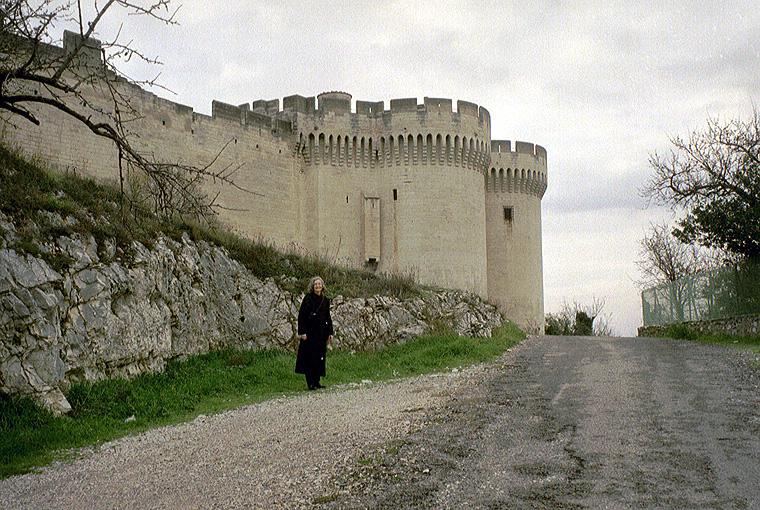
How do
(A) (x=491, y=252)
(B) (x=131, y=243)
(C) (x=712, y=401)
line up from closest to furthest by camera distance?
(C) (x=712, y=401) → (B) (x=131, y=243) → (A) (x=491, y=252)

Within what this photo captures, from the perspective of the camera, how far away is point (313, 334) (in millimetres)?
10625

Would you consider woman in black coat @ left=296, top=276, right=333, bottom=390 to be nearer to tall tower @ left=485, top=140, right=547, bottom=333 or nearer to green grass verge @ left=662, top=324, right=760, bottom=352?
green grass verge @ left=662, top=324, right=760, bottom=352

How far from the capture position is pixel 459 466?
5.47 m

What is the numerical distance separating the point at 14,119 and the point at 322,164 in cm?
1169

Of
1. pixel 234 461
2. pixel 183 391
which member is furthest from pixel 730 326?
pixel 234 461

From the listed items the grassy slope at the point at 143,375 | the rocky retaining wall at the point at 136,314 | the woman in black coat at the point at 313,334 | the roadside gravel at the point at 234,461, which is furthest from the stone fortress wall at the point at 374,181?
the roadside gravel at the point at 234,461

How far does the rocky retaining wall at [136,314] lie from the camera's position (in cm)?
833

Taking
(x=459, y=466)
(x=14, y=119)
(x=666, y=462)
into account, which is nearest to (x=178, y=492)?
(x=459, y=466)

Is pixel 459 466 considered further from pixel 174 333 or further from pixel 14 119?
pixel 14 119

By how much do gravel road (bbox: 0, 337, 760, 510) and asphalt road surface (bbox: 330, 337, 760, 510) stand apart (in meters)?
0.02

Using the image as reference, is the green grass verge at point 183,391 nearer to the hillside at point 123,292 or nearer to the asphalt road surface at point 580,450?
the hillside at point 123,292

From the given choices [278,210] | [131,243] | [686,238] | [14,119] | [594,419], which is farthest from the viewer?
[278,210]

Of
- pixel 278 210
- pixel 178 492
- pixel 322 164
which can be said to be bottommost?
pixel 178 492

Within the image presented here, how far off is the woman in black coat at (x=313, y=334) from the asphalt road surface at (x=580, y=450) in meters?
2.44
